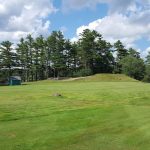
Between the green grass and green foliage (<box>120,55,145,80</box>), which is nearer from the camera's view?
the green grass

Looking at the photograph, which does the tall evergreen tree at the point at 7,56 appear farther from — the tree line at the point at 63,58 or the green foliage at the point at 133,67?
the green foliage at the point at 133,67

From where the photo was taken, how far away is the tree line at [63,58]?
13862 centimetres

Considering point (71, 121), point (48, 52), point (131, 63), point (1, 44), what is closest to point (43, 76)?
Answer: point (48, 52)

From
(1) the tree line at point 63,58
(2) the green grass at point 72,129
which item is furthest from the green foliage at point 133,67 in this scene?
(2) the green grass at point 72,129

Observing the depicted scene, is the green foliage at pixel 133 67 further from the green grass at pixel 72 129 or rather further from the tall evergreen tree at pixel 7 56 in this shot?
the green grass at pixel 72 129

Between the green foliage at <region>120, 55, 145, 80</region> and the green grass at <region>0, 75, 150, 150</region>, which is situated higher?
the green foliage at <region>120, 55, 145, 80</region>

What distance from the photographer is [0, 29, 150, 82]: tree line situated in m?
139

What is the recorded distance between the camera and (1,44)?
141m

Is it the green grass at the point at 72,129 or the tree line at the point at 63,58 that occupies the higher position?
the tree line at the point at 63,58

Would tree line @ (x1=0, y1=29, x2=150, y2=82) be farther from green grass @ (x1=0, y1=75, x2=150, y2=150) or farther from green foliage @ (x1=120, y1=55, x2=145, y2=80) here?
green grass @ (x1=0, y1=75, x2=150, y2=150)

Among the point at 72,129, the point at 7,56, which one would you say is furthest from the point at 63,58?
the point at 72,129

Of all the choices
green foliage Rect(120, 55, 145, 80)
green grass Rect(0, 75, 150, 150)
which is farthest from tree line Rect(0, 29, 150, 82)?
green grass Rect(0, 75, 150, 150)

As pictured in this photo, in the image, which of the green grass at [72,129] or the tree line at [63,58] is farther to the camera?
the tree line at [63,58]

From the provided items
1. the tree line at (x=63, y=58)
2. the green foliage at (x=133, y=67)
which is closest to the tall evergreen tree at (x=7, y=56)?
the tree line at (x=63, y=58)
